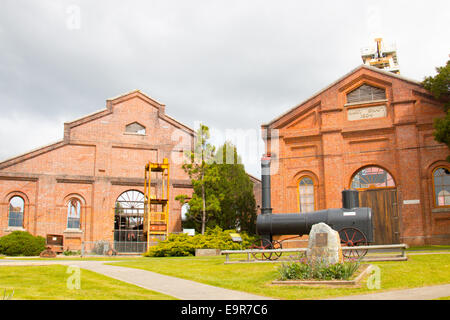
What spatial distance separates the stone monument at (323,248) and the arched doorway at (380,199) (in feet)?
43.9

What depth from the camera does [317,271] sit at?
34.4 feet

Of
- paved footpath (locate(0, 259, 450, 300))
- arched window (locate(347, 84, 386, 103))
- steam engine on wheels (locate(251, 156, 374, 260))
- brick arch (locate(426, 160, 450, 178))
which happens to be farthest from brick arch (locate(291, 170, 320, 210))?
paved footpath (locate(0, 259, 450, 300))

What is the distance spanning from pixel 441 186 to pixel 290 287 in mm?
16509

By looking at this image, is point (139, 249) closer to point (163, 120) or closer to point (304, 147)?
point (163, 120)

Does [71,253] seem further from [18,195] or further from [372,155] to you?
[372,155]

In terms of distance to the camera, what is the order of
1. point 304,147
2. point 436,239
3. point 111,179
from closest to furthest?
point 436,239, point 304,147, point 111,179

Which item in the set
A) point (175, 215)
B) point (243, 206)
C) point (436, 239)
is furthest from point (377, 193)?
point (175, 215)

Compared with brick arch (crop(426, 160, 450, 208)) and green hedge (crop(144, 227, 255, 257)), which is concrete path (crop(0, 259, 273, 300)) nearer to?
green hedge (crop(144, 227, 255, 257))

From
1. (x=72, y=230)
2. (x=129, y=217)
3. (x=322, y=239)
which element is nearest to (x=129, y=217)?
(x=129, y=217)

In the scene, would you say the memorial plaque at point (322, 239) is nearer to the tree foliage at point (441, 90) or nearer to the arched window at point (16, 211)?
the tree foliage at point (441, 90)

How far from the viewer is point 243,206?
101 feet

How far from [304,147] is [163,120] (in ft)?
41.4

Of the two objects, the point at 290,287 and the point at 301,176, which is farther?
the point at 301,176

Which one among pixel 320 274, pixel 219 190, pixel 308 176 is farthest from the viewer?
pixel 219 190
